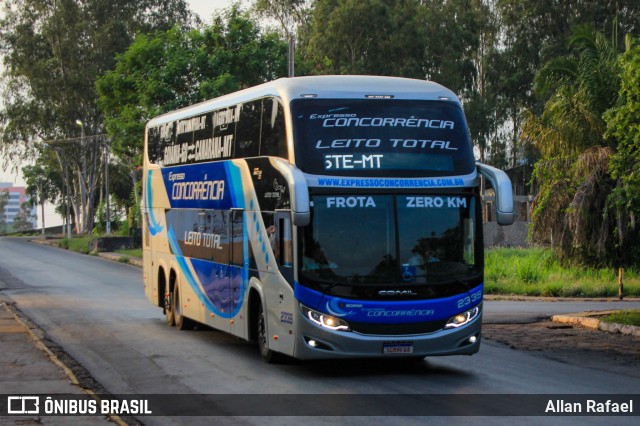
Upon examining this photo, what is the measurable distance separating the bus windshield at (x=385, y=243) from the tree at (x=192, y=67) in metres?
33.5

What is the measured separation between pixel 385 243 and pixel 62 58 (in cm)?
6345

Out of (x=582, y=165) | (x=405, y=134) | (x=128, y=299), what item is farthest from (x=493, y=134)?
(x=405, y=134)

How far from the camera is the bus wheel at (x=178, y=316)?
1988cm

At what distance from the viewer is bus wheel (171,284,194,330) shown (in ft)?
65.2

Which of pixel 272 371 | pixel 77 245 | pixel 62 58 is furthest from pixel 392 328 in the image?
pixel 62 58

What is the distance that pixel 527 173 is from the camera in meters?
66.4

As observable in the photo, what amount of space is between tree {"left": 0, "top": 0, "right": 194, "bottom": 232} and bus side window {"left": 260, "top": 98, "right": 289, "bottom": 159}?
5943 centimetres

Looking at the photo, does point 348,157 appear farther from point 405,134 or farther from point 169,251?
point 169,251

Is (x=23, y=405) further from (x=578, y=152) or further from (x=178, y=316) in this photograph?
(x=578, y=152)

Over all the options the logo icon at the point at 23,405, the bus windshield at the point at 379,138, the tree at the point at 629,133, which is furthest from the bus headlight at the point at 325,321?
the tree at the point at 629,133

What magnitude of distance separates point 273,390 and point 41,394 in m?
2.63

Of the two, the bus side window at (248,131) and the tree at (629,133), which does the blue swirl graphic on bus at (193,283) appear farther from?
the tree at (629,133)

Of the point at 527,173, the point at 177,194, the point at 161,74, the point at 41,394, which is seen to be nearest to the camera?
the point at 41,394

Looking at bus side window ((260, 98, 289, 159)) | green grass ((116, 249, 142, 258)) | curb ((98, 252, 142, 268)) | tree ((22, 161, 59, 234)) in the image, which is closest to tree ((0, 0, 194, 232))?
green grass ((116, 249, 142, 258))
